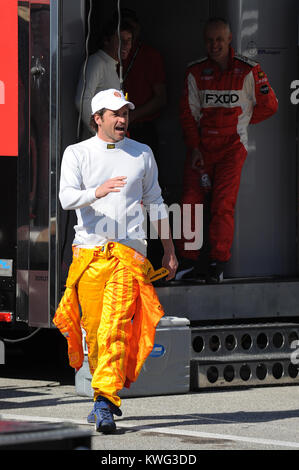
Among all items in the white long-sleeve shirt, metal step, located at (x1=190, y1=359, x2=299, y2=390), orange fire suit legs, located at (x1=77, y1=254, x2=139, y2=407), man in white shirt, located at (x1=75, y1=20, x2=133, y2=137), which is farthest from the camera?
metal step, located at (x1=190, y1=359, x2=299, y2=390)

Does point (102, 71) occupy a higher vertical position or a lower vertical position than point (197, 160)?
higher

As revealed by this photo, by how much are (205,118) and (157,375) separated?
2221 mm

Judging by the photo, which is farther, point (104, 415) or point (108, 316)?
point (108, 316)

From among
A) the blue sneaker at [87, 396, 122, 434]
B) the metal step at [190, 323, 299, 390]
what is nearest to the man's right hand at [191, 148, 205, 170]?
the metal step at [190, 323, 299, 390]

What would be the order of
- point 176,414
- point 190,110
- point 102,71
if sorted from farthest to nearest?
point 190,110
point 102,71
point 176,414

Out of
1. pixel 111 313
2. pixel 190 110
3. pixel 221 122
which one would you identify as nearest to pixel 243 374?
pixel 221 122

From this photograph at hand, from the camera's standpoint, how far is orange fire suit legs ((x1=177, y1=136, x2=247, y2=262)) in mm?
9070

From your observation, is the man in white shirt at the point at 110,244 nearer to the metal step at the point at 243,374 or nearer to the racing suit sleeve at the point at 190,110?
the metal step at the point at 243,374

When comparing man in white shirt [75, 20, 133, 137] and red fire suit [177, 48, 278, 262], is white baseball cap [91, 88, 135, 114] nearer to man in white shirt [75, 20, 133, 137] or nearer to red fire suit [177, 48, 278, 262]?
man in white shirt [75, 20, 133, 137]

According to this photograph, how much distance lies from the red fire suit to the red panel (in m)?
1.48

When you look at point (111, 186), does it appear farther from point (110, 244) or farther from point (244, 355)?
point (244, 355)

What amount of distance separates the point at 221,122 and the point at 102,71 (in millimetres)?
1261

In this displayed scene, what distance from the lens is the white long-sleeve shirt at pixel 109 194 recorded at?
6.61 meters

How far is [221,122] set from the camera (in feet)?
30.1
